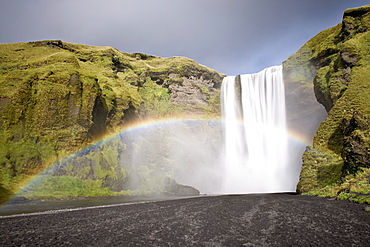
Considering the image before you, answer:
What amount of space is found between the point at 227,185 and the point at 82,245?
5085 cm

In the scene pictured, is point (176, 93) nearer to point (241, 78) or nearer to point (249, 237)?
point (241, 78)

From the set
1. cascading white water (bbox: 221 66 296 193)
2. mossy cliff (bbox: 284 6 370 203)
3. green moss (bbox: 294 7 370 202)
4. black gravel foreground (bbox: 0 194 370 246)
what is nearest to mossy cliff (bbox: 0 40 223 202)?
black gravel foreground (bbox: 0 194 370 246)

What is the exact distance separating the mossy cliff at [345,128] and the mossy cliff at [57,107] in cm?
2585

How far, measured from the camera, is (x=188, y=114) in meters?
61.9

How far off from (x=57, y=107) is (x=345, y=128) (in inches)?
1437

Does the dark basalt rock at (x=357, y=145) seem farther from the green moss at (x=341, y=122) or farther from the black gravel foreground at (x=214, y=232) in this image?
the black gravel foreground at (x=214, y=232)

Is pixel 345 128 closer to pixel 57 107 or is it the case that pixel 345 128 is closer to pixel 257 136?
pixel 257 136

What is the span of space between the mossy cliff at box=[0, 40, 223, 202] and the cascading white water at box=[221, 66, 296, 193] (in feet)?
62.5

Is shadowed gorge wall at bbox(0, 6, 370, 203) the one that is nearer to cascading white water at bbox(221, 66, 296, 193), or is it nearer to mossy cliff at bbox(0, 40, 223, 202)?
mossy cliff at bbox(0, 40, 223, 202)

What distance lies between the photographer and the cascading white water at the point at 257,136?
4612 centimetres

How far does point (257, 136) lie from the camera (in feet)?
169

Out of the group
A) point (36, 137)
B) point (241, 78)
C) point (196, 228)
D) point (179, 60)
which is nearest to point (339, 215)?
point (196, 228)

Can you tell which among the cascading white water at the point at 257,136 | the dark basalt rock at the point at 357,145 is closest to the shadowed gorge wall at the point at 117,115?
the dark basalt rock at the point at 357,145

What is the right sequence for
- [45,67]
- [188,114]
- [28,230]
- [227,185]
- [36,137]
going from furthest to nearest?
[188,114] < [227,185] < [45,67] < [36,137] < [28,230]
